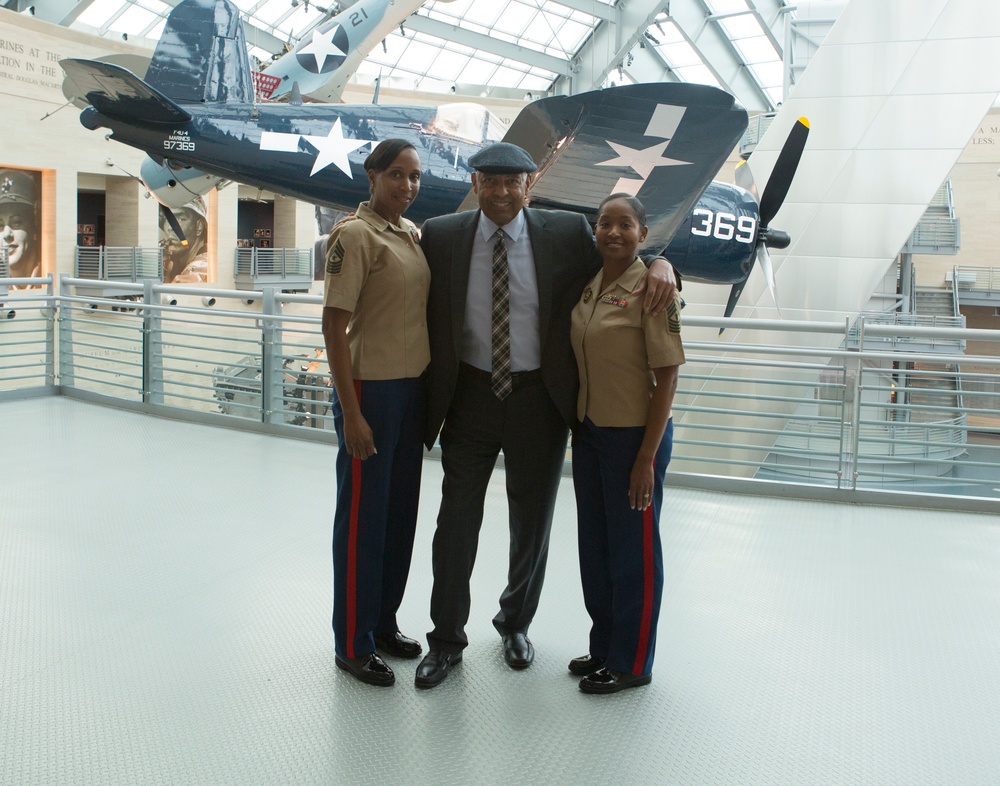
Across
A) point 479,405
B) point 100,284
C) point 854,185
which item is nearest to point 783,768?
point 479,405

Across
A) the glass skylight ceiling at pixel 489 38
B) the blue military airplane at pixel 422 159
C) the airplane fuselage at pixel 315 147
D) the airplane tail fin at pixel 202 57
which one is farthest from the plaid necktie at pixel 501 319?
the glass skylight ceiling at pixel 489 38

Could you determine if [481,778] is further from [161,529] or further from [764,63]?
[764,63]

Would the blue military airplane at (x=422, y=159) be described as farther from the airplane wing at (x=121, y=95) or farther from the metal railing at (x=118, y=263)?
the metal railing at (x=118, y=263)

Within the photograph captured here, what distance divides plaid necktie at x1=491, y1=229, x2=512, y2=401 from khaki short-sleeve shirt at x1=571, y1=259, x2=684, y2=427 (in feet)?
0.58

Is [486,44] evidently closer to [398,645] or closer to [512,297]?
[512,297]

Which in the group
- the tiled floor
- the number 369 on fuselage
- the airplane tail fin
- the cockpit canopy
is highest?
the airplane tail fin

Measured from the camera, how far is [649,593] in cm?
228

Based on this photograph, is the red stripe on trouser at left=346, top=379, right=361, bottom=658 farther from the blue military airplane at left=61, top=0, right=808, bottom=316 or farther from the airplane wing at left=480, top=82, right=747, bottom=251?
the blue military airplane at left=61, top=0, right=808, bottom=316

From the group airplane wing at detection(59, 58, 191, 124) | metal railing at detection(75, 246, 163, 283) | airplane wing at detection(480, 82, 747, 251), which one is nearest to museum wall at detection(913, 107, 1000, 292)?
metal railing at detection(75, 246, 163, 283)

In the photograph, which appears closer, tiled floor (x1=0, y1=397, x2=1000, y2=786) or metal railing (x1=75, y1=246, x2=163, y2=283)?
tiled floor (x1=0, y1=397, x2=1000, y2=786)

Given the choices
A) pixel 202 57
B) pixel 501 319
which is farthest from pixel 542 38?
pixel 501 319

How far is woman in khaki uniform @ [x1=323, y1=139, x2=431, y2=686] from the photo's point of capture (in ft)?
7.18

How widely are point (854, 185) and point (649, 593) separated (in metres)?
8.41

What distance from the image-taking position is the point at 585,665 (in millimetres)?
2422
